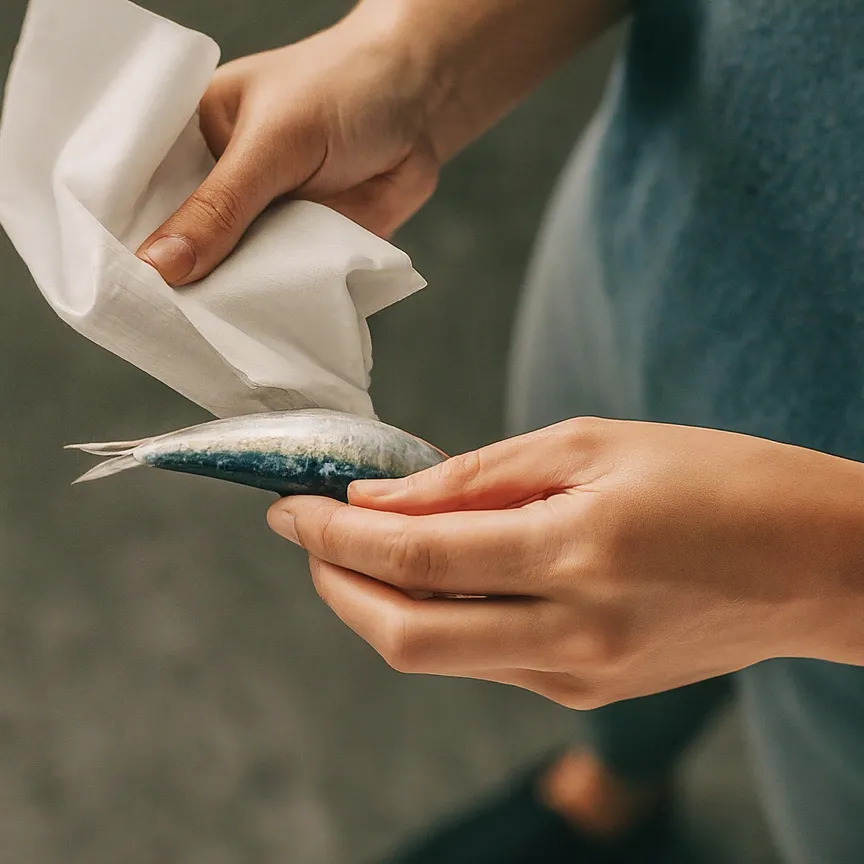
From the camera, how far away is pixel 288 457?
36cm

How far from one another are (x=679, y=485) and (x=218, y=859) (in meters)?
0.79

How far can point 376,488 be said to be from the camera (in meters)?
0.35

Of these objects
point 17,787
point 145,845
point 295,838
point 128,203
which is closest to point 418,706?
point 295,838

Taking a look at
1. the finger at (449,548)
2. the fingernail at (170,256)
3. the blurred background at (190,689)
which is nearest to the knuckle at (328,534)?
the finger at (449,548)

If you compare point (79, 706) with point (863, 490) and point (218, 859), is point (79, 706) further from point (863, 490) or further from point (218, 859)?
point (863, 490)

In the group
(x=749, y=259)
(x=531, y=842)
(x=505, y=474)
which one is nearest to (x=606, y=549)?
(x=505, y=474)

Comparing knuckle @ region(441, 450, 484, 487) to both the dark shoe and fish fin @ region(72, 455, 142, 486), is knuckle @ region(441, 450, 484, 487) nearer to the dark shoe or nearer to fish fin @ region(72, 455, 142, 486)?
fish fin @ region(72, 455, 142, 486)

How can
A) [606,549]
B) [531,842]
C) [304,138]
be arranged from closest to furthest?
1. [606,549]
2. [304,138]
3. [531,842]

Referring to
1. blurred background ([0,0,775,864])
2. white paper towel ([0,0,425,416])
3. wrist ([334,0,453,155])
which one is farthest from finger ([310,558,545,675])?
blurred background ([0,0,775,864])

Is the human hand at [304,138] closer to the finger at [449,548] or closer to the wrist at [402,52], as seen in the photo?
the wrist at [402,52]

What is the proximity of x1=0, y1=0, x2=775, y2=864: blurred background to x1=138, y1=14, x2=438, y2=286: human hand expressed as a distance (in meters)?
0.65

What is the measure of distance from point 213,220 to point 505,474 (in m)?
0.16

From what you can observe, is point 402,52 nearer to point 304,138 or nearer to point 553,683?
point 304,138

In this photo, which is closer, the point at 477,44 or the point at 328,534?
the point at 328,534
